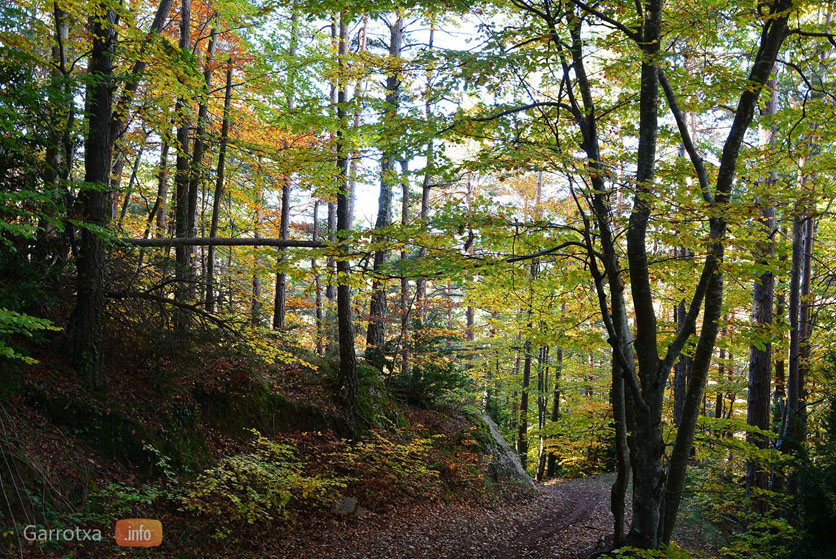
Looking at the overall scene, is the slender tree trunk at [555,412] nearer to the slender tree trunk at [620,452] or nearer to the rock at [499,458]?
the rock at [499,458]

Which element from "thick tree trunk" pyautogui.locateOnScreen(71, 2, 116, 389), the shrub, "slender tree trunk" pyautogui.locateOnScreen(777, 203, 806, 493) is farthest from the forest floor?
"slender tree trunk" pyautogui.locateOnScreen(777, 203, 806, 493)

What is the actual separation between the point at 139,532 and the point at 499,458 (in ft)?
32.0

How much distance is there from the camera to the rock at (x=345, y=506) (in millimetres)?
7803

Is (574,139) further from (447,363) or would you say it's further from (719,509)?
(719,509)

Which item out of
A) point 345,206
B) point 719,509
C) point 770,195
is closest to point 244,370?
point 345,206

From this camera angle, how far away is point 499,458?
13242mm

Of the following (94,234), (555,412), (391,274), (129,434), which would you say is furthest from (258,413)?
(555,412)

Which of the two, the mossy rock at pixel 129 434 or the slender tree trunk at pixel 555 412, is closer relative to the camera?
the mossy rock at pixel 129 434

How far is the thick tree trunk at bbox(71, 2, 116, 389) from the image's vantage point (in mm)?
6336

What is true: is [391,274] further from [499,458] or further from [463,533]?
[499,458]

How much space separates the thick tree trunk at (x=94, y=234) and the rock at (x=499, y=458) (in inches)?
374

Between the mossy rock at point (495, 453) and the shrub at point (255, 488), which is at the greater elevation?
the shrub at point (255, 488)

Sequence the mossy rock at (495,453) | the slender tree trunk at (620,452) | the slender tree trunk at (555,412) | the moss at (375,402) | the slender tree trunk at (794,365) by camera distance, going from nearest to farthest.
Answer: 1. the slender tree trunk at (620,452)
2. the slender tree trunk at (794,365)
3. the moss at (375,402)
4. the mossy rock at (495,453)
5. the slender tree trunk at (555,412)

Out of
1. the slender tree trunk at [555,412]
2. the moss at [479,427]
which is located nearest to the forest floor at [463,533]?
the moss at [479,427]
